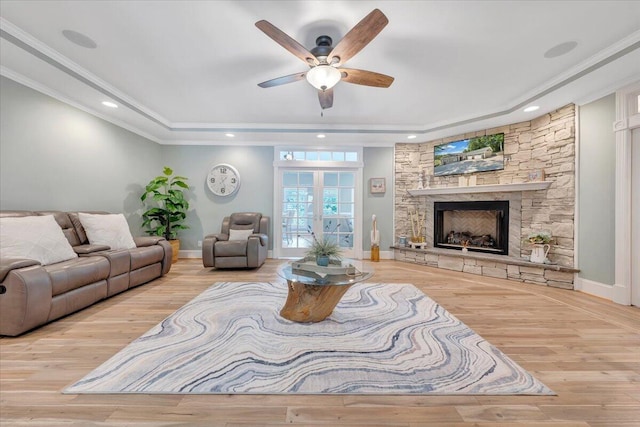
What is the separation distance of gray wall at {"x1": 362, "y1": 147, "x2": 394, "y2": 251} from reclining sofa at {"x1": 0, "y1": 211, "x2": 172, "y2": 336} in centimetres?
359

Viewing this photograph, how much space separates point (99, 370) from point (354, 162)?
459cm

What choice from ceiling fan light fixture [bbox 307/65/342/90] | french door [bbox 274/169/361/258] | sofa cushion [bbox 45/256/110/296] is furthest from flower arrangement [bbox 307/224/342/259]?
french door [bbox 274/169/361/258]

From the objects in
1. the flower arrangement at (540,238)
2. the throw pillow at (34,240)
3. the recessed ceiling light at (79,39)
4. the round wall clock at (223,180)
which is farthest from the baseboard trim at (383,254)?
the recessed ceiling light at (79,39)

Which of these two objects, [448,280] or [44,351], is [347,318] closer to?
[448,280]

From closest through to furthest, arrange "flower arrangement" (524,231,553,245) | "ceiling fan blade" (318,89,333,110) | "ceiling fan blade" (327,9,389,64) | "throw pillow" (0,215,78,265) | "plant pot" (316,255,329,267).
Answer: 1. "ceiling fan blade" (327,9,389,64)
2. "throw pillow" (0,215,78,265)
3. "plant pot" (316,255,329,267)
4. "ceiling fan blade" (318,89,333,110)
5. "flower arrangement" (524,231,553,245)

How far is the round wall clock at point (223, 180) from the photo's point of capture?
5047 millimetres

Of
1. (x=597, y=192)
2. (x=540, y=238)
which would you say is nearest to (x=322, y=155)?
(x=540, y=238)

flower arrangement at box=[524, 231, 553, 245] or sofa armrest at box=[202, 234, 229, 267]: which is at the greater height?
flower arrangement at box=[524, 231, 553, 245]

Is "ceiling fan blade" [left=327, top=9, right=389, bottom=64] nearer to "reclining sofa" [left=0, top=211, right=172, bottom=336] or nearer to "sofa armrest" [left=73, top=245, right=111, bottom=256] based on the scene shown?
"reclining sofa" [left=0, top=211, right=172, bottom=336]

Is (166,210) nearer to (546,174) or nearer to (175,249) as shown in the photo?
(175,249)

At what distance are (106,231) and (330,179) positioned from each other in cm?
367

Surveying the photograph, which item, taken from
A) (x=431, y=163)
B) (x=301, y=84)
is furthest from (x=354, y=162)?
(x=301, y=84)

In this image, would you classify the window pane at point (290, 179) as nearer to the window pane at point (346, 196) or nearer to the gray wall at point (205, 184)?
the gray wall at point (205, 184)

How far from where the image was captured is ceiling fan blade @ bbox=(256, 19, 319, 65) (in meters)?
1.78
